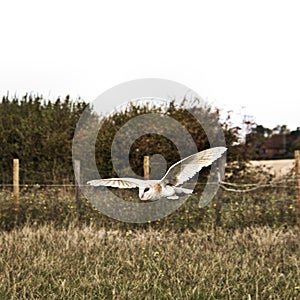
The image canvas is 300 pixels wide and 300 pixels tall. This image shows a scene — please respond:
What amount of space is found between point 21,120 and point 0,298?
31.1 feet

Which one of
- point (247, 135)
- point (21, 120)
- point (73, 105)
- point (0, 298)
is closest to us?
point (0, 298)

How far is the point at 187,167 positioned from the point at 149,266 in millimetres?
3770

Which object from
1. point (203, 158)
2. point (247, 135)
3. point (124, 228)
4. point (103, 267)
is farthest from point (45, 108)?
point (203, 158)

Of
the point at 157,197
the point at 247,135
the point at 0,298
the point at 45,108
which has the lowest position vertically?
the point at 0,298

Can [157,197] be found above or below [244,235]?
above

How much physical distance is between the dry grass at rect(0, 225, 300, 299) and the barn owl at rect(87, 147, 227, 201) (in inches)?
86.7

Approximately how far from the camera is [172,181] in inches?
36.9

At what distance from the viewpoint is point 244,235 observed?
5.83m

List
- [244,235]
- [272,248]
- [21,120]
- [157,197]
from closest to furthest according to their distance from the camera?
[157,197] → [272,248] → [244,235] → [21,120]

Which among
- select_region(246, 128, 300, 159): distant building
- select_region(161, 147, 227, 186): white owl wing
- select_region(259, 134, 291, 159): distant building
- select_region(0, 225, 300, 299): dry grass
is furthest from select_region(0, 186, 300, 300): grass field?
select_region(259, 134, 291, 159): distant building

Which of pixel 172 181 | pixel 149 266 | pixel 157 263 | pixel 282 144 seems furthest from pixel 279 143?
pixel 172 181

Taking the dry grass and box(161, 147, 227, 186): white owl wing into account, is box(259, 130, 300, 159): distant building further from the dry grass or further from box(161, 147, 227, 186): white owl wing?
Result: box(161, 147, 227, 186): white owl wing

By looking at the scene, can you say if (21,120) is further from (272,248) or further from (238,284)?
(238,284)

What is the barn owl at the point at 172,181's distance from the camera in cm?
85
